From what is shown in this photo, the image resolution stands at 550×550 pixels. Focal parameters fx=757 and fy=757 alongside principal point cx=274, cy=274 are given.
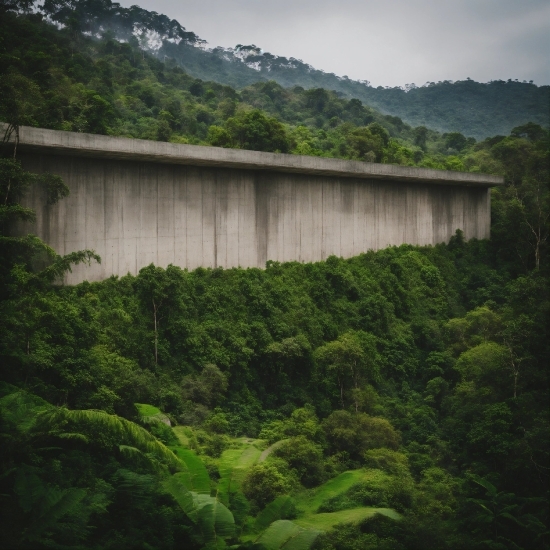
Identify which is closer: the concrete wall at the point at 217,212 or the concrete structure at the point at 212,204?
the concrete structure at the point at 212,204

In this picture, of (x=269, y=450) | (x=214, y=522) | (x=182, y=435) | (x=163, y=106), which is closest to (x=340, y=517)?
(x=269, y=450)

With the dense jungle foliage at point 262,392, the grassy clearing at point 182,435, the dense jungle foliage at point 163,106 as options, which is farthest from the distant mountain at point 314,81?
the grassy clearing at point 182,435

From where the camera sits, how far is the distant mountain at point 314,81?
38.8m

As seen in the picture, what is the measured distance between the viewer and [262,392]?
17375 millimetres

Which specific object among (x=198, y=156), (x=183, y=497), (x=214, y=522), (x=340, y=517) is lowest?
(x=340, y=517)

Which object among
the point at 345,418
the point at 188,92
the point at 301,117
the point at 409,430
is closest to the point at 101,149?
the point at 345,418

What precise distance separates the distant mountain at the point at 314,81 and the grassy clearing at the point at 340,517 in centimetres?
2832

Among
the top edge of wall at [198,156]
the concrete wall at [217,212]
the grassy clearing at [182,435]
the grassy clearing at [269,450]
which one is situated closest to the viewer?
the grassy clearing at [182,435]

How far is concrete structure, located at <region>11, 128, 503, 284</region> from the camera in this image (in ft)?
53.0

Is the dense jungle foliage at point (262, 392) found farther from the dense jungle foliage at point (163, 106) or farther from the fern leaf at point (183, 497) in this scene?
the dense jungle foliage at point (163, 106)

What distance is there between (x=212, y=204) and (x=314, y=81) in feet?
140

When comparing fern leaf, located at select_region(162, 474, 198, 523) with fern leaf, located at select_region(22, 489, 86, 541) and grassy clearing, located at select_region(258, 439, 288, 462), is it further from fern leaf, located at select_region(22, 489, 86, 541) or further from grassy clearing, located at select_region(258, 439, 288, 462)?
grassy clearing, located at select_region(258, 439, 288, 462)

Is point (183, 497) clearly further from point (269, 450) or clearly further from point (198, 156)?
point (198, 156)

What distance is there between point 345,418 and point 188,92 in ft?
77.6
